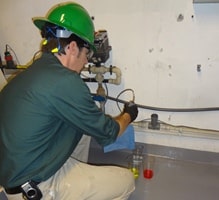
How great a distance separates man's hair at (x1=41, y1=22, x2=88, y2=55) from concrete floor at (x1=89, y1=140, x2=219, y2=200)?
960 millimetres

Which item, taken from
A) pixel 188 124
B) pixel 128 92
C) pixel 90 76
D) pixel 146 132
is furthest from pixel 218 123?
pixel 90 76

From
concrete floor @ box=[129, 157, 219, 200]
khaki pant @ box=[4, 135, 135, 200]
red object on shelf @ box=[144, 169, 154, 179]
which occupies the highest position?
khaki pant @ box=[4, 135, 135, 200]

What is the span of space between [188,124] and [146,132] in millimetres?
295

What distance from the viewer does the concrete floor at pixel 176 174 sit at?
1.69 metres

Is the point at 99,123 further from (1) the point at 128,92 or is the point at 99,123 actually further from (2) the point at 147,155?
(2) the point at 147,155

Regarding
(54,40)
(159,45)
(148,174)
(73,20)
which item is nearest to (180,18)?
(159,45)

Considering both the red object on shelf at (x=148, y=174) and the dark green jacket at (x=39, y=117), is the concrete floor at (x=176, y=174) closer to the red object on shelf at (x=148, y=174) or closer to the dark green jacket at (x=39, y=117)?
the red object on shelf at (x=148, y=174)

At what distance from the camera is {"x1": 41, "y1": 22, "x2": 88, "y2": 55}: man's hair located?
1219 mm

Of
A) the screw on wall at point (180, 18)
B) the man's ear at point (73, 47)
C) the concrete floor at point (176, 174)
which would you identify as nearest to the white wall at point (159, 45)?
the screw on wall at point (180, 18)

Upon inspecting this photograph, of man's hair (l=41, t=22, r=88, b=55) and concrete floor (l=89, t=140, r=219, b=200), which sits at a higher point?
man's hair (l=41, t=22, r=88, b=55)

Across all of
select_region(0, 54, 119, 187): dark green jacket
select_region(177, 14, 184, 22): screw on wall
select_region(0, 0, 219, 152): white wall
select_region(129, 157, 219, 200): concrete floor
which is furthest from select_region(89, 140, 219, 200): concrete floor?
select_region(177, 14, 184, 22): screw on wall

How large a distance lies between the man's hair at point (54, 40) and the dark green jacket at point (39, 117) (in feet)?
0.14

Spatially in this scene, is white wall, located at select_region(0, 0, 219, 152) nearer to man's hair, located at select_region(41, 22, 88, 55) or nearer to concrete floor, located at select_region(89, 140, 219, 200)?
concrete floor, located at select_region(89, 140, 219, 200)

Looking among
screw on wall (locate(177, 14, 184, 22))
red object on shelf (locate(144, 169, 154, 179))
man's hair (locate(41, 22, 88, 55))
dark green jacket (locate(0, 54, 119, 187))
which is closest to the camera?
dark green jacket (locate(0, 54, 119, 187))
